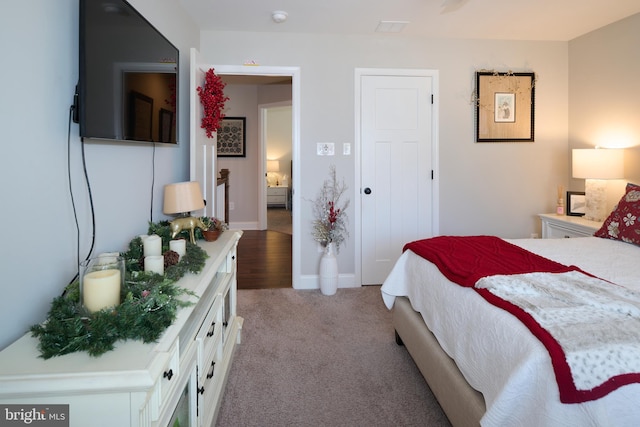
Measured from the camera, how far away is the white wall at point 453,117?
3541mm

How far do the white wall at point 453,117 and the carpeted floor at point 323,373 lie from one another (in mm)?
840

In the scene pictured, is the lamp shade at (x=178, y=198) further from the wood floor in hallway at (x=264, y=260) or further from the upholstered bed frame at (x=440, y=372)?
the wood floor in hallway at (x=264, y=260)

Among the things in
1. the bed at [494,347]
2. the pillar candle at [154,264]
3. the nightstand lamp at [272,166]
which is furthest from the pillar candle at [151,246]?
the nightstand lamp at [272,166]

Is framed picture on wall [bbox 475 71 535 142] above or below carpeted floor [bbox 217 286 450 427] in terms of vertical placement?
above

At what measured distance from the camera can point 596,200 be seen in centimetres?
322

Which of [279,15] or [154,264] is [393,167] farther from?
[154,264]

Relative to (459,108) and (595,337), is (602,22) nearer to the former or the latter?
(459,108)

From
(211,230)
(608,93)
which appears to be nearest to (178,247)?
(211,230)

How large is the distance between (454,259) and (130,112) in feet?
5.62

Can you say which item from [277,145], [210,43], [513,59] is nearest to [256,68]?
[210,43]

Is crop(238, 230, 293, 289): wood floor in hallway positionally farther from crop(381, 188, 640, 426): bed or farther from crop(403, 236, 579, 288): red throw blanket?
crop(403, 236, 579, 288): red throw blanket

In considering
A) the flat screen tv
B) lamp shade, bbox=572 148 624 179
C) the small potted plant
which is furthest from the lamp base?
the flat screen tv

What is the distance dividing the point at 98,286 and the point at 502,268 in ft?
→ 5.34

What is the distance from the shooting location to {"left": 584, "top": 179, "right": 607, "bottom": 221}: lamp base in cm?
318
